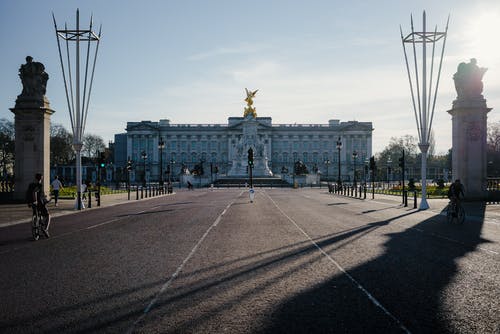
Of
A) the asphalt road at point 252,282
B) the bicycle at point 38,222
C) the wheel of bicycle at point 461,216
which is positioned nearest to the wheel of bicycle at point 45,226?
the bicycle at point 38,222

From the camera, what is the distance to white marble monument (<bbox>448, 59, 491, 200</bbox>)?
31.7 metres

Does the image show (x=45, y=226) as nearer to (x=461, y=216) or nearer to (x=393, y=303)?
(x=393, y=303)

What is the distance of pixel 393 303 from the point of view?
7.46 m

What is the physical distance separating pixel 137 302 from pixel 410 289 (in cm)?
455

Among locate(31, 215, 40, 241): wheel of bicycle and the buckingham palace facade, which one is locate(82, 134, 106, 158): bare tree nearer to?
the buckingham palace facade

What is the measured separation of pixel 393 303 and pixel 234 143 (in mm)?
161790

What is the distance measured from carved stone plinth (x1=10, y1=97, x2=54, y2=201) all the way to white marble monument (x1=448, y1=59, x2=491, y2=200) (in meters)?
27.5

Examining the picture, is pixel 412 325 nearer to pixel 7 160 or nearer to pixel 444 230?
pixel 444 230

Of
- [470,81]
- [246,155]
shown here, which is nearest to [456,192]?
[470,81]

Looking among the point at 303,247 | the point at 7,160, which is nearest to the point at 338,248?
the point at 303,247

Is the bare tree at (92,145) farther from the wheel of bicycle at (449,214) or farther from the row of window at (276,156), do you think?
the wheel of bicycle at (449,214)

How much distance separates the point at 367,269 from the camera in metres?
10.2

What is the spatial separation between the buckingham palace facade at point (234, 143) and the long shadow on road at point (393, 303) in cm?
15758

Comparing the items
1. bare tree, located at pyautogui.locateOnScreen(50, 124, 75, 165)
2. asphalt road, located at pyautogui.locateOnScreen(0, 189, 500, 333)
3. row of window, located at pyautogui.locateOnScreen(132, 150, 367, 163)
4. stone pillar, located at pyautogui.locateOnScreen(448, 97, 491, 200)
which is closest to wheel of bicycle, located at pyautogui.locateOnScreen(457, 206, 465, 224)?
asphalt road, located at pyautogui.locateOnScreen(0, 189, 500, 333)
